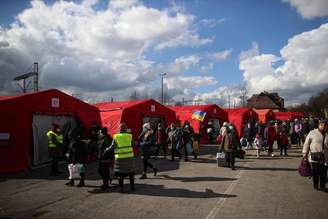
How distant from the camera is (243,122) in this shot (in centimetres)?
2580

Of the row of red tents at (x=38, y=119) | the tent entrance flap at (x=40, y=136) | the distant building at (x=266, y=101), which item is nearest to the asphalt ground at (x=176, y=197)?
the row of red tents at (x=38, y=119)

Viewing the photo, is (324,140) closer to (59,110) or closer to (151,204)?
(151,204)

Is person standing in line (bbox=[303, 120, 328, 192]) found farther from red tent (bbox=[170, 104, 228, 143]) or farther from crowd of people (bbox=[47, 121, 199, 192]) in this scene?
red tent (bbox=[170, 104, 228, 143])

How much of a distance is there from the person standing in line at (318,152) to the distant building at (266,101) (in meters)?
82.8

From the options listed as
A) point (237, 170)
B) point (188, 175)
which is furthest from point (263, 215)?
point (237, 170)

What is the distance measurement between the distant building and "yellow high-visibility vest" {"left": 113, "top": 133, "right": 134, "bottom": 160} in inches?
3318

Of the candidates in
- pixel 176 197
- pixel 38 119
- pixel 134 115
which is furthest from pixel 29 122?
pixel 176 197

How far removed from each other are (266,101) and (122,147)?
3398 inches

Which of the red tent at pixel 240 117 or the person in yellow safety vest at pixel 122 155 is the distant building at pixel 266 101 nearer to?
the red tent at pixel 240 117

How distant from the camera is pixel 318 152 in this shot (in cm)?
722

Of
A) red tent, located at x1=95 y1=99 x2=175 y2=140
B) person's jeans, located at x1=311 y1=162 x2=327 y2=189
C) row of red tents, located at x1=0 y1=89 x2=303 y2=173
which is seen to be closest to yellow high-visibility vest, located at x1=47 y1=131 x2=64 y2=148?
row of red tents, located at x1=0 y1=89 x2=303 y2=173

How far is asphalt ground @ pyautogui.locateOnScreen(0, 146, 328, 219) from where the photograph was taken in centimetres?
589

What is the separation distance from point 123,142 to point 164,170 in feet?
12.5

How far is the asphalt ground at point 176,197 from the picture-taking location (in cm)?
589
